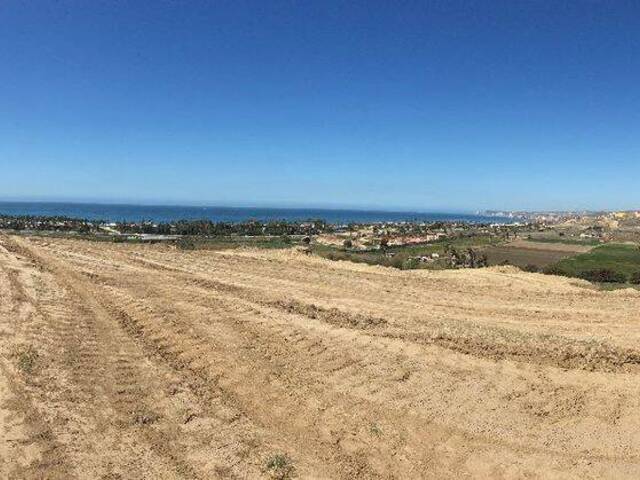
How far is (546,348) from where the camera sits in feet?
40.0

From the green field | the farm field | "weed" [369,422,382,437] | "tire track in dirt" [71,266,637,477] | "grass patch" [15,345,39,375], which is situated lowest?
the farm field

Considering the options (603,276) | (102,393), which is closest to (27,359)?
(102,393)

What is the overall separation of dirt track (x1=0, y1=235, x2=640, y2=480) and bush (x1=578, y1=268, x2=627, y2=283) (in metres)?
11.6

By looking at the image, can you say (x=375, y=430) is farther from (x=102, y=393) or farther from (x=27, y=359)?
(x=27, y=359)

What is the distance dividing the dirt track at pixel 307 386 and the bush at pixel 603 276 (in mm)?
11620

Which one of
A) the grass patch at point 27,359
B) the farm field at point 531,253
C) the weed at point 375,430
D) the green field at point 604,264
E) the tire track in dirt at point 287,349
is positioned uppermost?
the grass patch at point 27,359

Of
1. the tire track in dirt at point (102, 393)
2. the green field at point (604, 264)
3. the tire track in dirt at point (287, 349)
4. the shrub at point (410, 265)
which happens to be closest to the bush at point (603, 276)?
the green field at point (604, 264)

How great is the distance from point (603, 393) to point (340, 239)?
1955 inches

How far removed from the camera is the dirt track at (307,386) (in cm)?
721

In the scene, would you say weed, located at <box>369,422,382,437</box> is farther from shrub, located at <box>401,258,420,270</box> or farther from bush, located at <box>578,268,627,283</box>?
bush, located at <box>578,268,627,283</box>

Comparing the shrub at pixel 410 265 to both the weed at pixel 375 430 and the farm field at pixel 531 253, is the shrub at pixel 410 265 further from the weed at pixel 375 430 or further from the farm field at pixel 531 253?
the weed at pixel 375 430

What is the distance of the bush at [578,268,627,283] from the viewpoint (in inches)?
1113

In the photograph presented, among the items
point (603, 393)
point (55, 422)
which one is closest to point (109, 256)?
point (55, 422)

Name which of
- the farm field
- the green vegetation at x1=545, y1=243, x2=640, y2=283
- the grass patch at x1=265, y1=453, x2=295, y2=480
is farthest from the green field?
the grass patch at x1=265, y1=453, x2=295, y2=480
